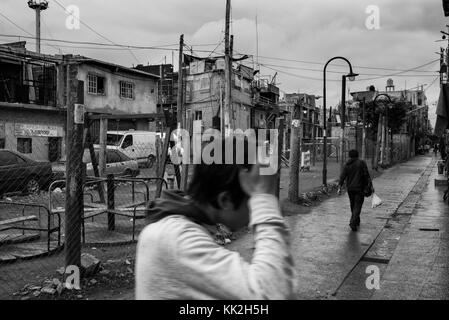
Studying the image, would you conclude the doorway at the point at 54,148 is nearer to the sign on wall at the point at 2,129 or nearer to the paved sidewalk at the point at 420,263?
the sign on wall at the point at 2,129

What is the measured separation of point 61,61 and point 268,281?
27301 mm

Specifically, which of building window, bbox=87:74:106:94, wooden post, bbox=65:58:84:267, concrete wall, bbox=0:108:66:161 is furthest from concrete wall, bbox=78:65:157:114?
wooden post, bbox=65:58:84:267

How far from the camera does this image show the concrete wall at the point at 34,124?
74.7 ft

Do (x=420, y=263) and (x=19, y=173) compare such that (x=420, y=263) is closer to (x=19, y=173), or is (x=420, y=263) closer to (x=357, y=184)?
(x=357, y=184)

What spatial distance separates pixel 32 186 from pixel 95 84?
53.1 feet

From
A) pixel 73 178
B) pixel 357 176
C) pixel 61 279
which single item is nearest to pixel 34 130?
pixel 357 176

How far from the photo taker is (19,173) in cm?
1389

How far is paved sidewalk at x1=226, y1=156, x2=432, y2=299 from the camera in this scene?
598 cm

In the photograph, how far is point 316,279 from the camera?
239 inches

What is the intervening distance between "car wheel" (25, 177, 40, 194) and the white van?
8.95 metres

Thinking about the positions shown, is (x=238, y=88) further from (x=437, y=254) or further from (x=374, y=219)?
(x=437, y=254)

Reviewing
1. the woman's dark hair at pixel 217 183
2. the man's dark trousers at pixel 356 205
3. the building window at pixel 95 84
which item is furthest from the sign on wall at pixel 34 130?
the woman's dark hair at pixel 217 183

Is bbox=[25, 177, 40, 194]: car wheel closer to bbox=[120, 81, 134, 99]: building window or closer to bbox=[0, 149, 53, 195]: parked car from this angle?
bbox=[0, 149, 53, 195]: parked car
